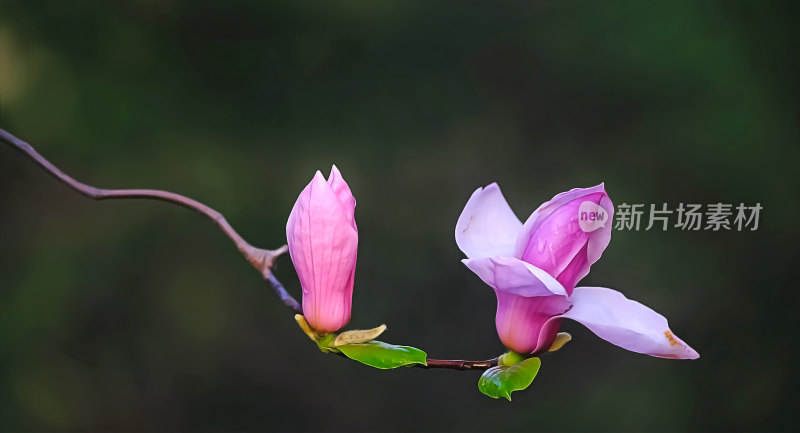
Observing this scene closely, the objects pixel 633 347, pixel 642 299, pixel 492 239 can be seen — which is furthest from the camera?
pixel 642 299

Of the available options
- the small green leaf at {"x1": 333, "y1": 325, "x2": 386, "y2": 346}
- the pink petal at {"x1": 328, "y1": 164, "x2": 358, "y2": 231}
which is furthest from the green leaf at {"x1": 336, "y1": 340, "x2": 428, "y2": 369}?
the pink petal at {"x1": 328, "y1": 164, "x2": 358, "y2": 231}

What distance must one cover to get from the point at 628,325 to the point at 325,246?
234 mm

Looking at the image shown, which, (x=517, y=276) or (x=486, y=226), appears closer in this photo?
(x=517, y=276)

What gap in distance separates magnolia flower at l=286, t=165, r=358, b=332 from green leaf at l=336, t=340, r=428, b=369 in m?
0.03

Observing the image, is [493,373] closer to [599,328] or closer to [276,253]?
[599,328]

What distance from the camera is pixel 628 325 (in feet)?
1.90

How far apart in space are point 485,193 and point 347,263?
0.49 feet

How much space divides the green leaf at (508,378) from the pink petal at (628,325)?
6cm

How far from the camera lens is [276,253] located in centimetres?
70

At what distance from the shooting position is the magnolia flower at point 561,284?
579mm

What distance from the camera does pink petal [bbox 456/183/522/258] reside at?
0.67 metres

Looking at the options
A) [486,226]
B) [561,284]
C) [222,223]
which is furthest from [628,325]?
[222,223]

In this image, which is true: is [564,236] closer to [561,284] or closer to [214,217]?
[561,284]

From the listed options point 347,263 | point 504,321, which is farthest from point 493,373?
point 347,263
